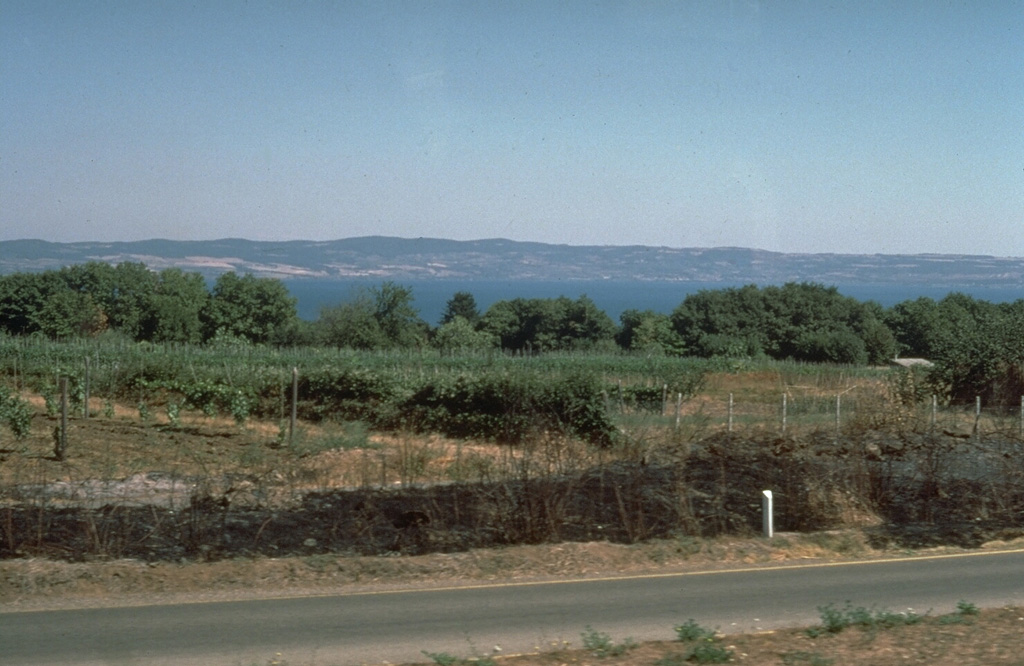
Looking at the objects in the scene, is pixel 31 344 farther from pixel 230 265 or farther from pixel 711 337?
pixel 230 265

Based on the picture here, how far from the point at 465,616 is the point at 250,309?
72.3m

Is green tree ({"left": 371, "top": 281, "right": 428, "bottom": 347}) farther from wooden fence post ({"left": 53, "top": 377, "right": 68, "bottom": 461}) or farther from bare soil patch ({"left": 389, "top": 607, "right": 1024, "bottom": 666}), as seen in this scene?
bare soil patch ({"left": 389, "top": 607, "right": 1024, "bottom": 666})

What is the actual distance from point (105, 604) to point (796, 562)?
8418 millimetres

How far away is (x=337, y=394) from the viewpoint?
3591cm

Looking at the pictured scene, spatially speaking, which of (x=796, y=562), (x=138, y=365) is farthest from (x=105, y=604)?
(x=138, y=365)

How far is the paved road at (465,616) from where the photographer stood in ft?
27.7

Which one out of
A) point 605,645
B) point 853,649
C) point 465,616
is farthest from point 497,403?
point 853,649

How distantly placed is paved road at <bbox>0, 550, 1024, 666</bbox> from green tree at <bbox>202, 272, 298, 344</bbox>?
2705 inches

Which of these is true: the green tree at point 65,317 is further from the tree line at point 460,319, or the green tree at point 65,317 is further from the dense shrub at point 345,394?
the dense shrub at point 345,394

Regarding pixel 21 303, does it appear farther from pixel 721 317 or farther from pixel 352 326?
pixel 721 317

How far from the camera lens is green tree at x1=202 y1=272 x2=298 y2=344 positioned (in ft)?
255

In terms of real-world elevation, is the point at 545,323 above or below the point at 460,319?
below

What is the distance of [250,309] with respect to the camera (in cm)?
7912

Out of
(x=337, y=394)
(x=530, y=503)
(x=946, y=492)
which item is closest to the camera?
(x=530, y=503)
